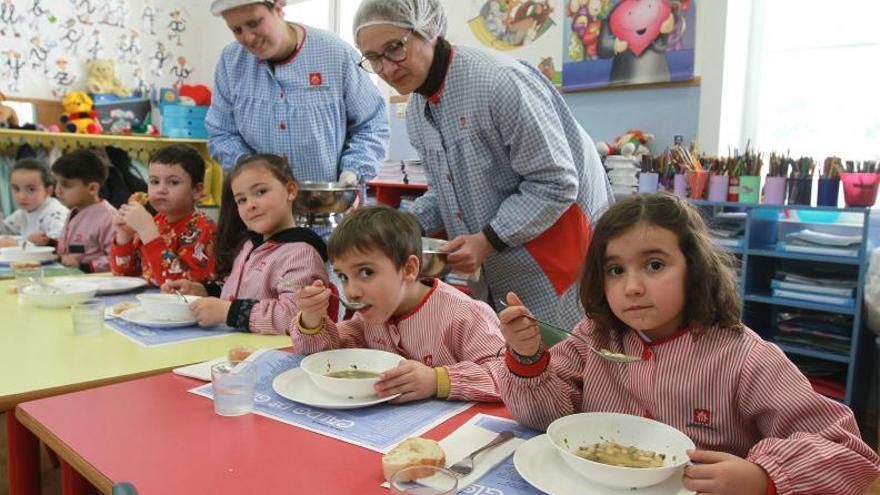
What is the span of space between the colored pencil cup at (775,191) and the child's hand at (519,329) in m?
2.21

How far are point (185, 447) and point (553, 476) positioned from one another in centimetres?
56

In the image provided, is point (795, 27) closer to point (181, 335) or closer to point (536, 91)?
point (536, 91)

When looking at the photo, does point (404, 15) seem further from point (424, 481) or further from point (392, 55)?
point (424, 481)

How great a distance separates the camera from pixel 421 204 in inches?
78.1

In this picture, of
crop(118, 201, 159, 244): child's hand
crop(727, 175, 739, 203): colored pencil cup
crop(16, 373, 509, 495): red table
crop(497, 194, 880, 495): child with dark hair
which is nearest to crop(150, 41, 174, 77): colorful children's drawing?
crop(118, 201, 159, 244): child's hand

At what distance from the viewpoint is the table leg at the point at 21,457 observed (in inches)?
49.9

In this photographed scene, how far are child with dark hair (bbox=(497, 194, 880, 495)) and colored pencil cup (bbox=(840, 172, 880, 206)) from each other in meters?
1.98

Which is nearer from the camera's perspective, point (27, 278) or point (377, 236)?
point (377, 236)

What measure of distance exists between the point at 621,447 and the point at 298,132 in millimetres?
1787

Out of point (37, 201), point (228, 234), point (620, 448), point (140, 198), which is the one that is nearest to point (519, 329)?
point (620, 448)

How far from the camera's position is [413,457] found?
36.5 inches

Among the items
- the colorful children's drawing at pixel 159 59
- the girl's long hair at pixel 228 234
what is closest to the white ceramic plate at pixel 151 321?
the girl's long hair at pixel 228 234

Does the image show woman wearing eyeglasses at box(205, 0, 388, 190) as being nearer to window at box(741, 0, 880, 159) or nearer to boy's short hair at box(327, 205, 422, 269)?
boy's short hair at box(327, 205, 422, 269)

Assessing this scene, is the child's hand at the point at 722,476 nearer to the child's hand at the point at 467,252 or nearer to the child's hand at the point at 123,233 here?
the child's hand at the point at 467,252
